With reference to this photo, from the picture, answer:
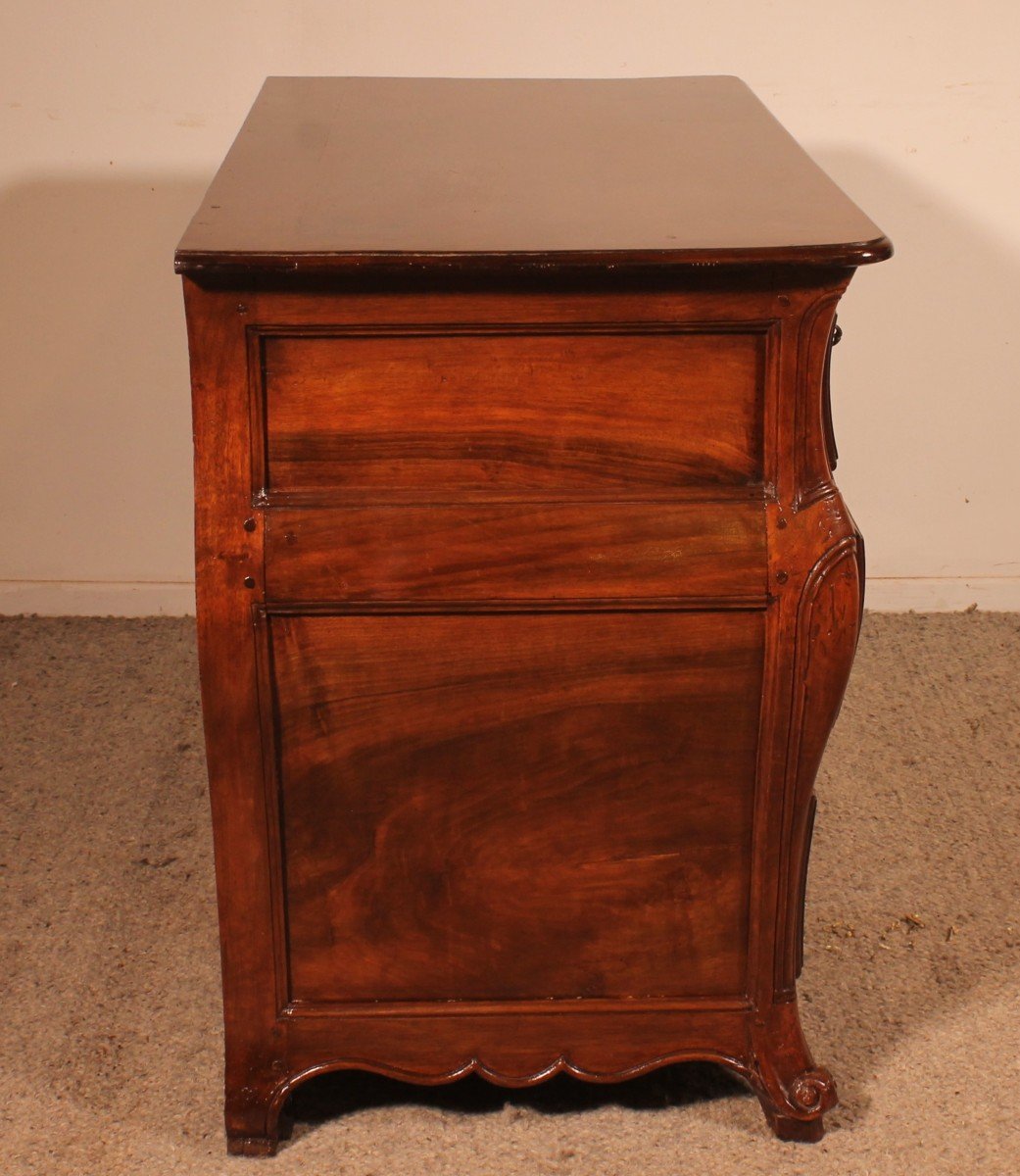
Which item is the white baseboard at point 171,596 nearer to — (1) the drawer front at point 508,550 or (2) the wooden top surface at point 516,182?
(2) the wooden top surface at point 516,182

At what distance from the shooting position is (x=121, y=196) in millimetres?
2256

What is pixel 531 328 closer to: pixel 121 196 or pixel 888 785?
pixel 888 785

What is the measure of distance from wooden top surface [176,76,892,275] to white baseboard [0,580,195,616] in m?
0.99

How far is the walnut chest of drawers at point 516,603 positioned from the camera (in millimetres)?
1156

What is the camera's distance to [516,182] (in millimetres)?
1353

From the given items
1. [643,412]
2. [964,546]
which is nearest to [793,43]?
[964,546]

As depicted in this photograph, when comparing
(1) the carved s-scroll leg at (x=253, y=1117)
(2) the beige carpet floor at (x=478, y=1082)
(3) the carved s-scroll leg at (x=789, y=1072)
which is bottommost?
(2) the beige carpet floor at (x=478, y=1082)

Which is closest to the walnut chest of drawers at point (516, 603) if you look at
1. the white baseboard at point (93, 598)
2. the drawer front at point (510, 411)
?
the drawer front at point (510, 411)

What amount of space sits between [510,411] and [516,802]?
36 cm

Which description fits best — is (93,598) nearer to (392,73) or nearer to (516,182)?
(392,73)

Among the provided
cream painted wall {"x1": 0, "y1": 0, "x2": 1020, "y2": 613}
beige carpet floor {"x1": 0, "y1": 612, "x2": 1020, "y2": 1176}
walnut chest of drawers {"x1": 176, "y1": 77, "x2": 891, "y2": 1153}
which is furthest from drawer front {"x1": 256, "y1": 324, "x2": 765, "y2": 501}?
cream painted wall {"x1": 0, "y1": 0, "x2": 1020, "y2": 613}

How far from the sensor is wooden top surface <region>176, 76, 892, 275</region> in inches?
43.9

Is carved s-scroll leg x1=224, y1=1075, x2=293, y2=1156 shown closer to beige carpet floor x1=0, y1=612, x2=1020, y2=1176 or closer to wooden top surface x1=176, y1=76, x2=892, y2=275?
beige carpet floor x1=0, y1=612, x2=1020, y2=1176

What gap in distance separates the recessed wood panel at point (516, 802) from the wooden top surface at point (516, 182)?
31 centimetres
